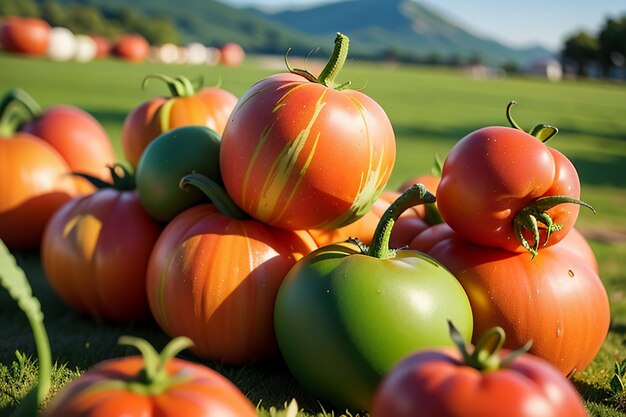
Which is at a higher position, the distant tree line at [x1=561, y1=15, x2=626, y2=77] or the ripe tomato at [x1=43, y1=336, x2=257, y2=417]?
the ripe tomato at [x1=43, y1=336, x2=257, y2=417]

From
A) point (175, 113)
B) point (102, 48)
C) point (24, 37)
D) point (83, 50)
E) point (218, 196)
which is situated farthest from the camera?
point (102, 48)

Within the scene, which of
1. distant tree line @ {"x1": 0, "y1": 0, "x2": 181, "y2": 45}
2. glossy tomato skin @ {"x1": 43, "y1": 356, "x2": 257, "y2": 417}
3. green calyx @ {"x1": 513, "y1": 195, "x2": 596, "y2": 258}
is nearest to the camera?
glossy tomato skin @ {"x1": 43, "y1": 356, "x2": 257, "y2": 417}

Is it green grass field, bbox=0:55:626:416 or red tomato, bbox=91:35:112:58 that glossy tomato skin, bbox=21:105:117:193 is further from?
red tomato, bbox=91:35:112:58

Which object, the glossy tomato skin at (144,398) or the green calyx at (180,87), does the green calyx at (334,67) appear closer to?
the green calyx at (180,87)

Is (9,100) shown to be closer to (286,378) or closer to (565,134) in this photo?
(286,378)

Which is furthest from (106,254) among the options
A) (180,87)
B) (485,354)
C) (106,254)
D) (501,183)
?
(485,354)

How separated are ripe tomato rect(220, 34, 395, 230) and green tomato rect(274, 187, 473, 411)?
0.99ft

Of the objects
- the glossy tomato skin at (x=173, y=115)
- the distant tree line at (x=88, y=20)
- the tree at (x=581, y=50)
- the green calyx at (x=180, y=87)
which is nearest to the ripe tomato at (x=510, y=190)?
the glossy tomato skin at (x=173, y=115)

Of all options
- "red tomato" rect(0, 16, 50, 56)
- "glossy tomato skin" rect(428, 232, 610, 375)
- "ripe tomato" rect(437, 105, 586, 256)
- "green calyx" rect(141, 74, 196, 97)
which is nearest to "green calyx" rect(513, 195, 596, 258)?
"ripe tomato" rect(437, 105, 586, 256)

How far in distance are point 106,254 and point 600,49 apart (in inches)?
3720

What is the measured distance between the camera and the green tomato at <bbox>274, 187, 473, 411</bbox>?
7.80 ft

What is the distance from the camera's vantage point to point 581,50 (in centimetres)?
9194

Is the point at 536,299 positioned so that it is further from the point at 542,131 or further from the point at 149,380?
the point at 149,380

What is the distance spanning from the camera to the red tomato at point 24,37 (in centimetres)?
3628
